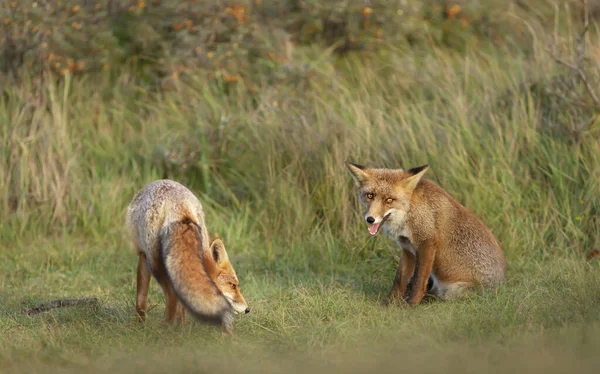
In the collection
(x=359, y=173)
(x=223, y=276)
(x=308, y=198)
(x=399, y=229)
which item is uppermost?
(x=359, y=173)

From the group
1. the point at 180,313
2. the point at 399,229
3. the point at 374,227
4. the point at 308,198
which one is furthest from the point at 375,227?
the point at 308,198

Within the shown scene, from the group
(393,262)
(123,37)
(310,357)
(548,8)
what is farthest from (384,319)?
(548,8)

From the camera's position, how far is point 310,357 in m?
5.14

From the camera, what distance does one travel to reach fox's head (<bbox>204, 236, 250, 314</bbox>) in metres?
6.03

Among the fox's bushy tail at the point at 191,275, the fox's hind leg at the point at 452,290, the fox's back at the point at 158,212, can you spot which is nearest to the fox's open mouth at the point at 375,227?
the fox's hind leg at the point at 452,290

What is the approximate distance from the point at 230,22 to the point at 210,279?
6.82m

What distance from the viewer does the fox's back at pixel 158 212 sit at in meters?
5.95

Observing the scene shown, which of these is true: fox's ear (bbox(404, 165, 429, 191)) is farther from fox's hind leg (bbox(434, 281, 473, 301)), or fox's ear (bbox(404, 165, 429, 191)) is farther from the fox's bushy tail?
the fox's bushy tail

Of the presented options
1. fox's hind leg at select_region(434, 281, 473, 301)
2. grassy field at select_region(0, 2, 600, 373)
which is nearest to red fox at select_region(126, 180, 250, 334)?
grassy field at select_region(0, 2, 600, 373)

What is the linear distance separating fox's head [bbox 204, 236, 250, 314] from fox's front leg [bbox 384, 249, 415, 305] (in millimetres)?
1302

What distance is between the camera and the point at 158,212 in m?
5.99

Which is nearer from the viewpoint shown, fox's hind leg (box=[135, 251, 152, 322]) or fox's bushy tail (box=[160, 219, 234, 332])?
fox's bushy tail (box=[160, 219, 234, 332])

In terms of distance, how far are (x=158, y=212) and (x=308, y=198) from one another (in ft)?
10.3

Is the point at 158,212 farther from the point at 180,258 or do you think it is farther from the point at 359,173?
the point at 359,173
